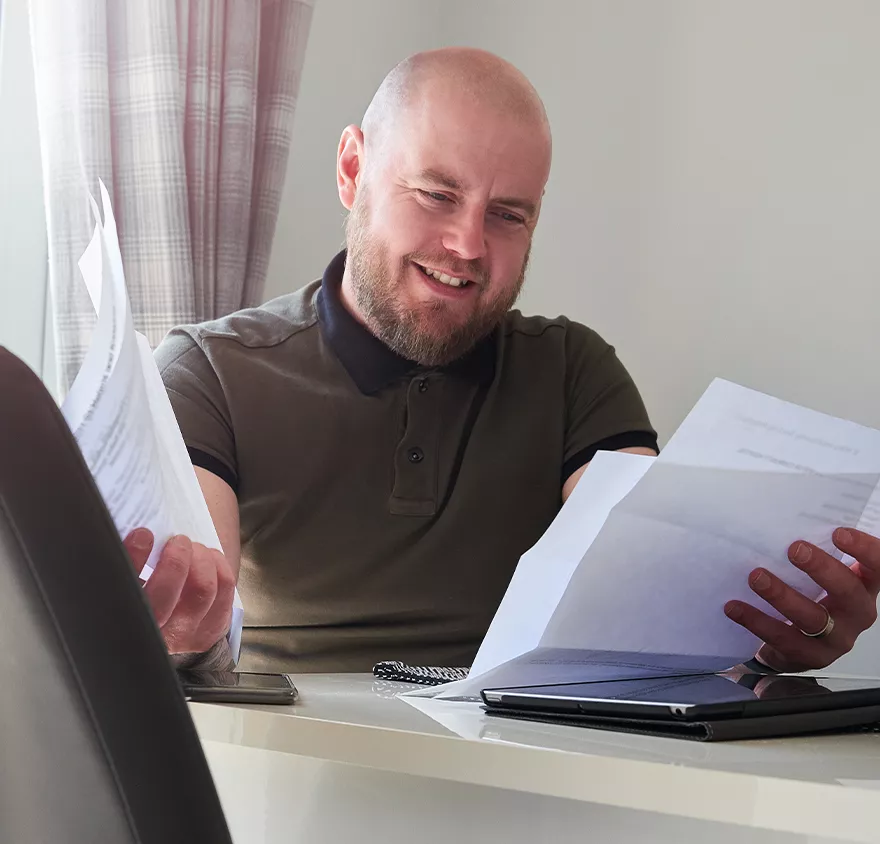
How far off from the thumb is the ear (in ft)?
3.71

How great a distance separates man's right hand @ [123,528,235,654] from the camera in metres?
0.65

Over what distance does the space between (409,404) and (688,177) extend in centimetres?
122

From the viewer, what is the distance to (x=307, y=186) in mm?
2541

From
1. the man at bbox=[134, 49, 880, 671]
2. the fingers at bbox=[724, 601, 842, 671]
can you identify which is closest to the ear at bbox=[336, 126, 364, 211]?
the man at bbox=[134, 49, 880, 671]

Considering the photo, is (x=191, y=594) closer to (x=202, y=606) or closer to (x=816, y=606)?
(x=202, y=606)

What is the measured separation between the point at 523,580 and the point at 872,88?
1832 millimetres

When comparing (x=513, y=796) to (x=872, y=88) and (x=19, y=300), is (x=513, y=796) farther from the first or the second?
(x=872, y=88)

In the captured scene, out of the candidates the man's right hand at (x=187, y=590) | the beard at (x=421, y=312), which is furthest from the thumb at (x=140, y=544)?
the beard at (x=421, y=312)

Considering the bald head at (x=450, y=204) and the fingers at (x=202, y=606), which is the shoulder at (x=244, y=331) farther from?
the fingers at (x=202, y=606)

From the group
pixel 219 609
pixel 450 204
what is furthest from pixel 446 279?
pixel 219 609

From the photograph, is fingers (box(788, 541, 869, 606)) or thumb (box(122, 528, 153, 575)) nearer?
thumb (box(122, 528, 153, 575))

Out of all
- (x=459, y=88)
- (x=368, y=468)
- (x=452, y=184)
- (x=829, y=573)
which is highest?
(x=459, y=88)

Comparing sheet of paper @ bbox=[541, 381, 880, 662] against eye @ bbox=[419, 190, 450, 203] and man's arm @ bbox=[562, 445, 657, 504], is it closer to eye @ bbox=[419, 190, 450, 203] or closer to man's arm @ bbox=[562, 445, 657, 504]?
man's arm @ bbox=[562, 445, 657, 504]

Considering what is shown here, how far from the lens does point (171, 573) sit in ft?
2.15
